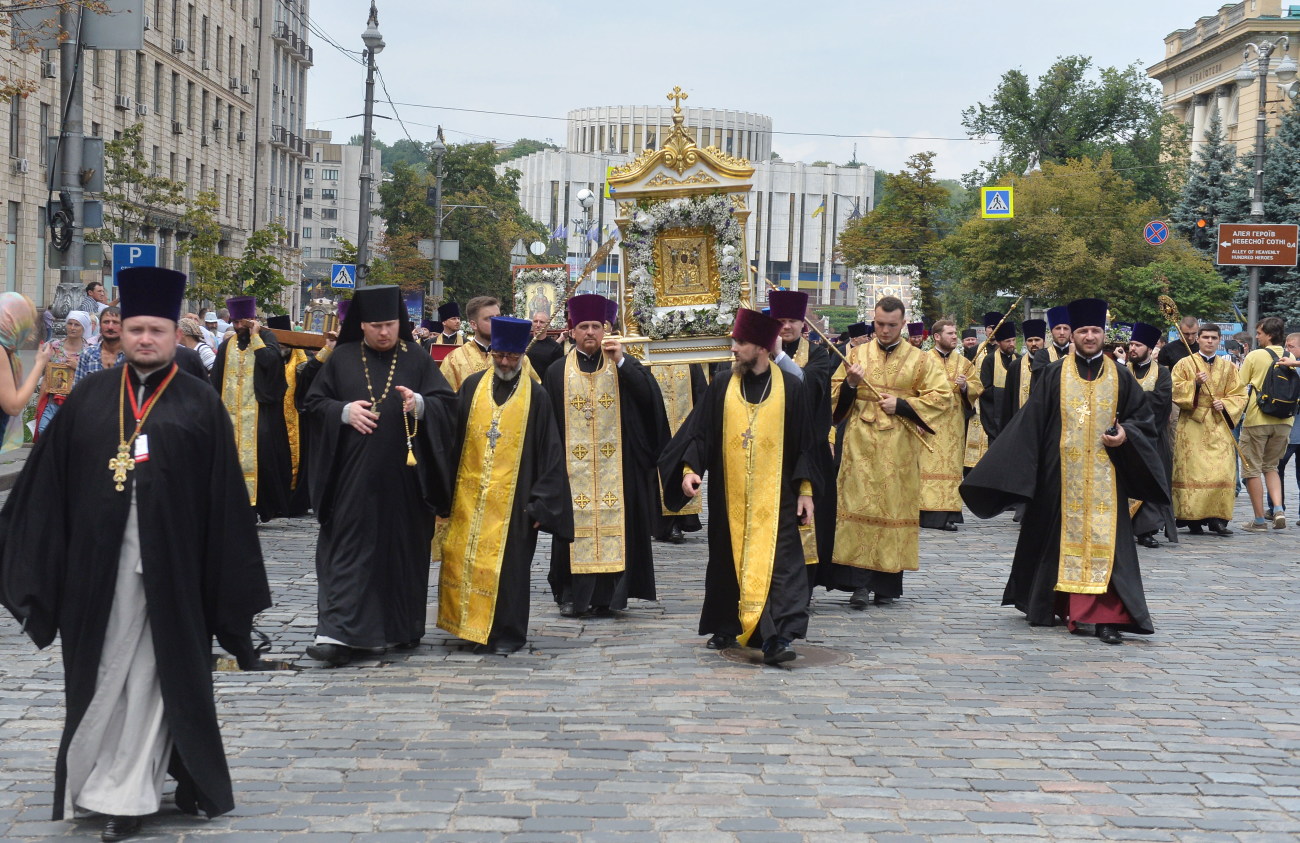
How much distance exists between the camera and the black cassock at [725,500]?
8.45 meters

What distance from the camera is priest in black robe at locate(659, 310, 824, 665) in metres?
8.45

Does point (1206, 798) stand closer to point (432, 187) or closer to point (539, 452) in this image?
point (539, 452)

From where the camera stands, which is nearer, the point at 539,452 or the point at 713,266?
the point at 539,452

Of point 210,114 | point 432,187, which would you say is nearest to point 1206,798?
point 432,187

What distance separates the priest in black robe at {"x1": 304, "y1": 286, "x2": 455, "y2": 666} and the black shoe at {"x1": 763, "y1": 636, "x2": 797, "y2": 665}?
6.27 feet

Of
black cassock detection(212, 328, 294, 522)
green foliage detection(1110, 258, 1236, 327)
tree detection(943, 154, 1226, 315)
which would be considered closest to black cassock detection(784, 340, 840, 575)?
black cassock detection(212, 328, 294, 522)

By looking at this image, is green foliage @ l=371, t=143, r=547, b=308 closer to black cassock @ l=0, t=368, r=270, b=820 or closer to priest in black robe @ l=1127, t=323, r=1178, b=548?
priest in black robe @ l=1127, t=323, r=1178, b=548

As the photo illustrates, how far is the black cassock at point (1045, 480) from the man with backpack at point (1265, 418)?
6.56 metres

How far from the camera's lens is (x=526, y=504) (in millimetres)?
8961

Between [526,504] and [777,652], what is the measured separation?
5.55 ft

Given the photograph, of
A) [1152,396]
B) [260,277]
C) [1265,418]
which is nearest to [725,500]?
[1152,396]

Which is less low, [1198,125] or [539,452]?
[1198,125]

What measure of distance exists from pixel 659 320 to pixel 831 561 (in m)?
2.92

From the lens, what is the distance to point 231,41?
206 feet
